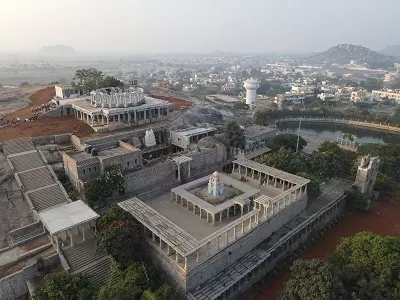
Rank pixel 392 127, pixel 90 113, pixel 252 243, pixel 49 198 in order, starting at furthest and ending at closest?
pixel 392 127 < pixel 90 113 < pixel 49 198 < pixel 252 243

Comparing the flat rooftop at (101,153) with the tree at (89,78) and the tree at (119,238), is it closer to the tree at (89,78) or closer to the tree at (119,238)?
the tree at (119,238)

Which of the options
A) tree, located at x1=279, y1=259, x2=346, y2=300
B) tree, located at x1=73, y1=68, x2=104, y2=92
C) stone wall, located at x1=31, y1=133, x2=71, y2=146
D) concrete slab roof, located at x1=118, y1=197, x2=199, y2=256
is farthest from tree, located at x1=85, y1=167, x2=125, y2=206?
tree, located at x1=73, y1=68, x2=104, y2=92

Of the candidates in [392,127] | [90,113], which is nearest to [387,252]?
[90,113]

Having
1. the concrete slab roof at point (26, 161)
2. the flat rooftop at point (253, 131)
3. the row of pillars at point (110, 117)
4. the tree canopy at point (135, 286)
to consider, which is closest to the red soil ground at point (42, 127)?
the row of pillars at point (110, 117)

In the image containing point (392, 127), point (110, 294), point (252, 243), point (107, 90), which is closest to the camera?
point (110, 294)

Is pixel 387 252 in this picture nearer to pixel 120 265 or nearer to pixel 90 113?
pixel 120 265

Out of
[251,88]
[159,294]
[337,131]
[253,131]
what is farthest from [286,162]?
[251,88]

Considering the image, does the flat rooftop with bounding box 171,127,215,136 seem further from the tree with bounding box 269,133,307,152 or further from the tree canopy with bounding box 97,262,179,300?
the tree canopy with bounding box 97,262,179,300

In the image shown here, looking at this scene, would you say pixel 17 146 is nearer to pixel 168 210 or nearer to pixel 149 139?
pixel 149 139
